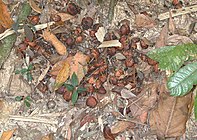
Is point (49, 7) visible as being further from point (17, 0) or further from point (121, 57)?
point (121, 57)

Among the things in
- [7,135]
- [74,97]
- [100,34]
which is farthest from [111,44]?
[7,135]

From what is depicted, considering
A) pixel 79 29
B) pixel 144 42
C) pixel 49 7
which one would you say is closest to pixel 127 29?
pixel 144 42

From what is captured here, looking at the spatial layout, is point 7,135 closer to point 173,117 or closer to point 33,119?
point 33,119

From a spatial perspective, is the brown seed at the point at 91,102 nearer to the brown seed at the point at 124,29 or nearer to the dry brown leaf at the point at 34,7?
the brown seed at the point at 124,29

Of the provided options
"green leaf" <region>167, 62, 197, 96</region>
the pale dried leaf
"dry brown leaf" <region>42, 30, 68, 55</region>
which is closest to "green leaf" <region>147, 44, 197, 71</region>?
"green leaf" <region>167, 62, 197, 96</region>

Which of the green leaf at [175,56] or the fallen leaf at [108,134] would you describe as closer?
the green leaf at [175,56]

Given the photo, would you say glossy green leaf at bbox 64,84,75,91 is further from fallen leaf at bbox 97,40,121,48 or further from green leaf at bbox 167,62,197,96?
green leaf at bbox 167,62,197,96

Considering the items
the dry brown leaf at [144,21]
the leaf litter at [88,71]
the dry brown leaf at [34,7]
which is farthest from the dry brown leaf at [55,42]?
the dry brown leaf at [144,21]

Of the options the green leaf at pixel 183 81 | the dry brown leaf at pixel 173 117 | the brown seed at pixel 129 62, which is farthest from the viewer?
the brown seed at pixel 129 62
